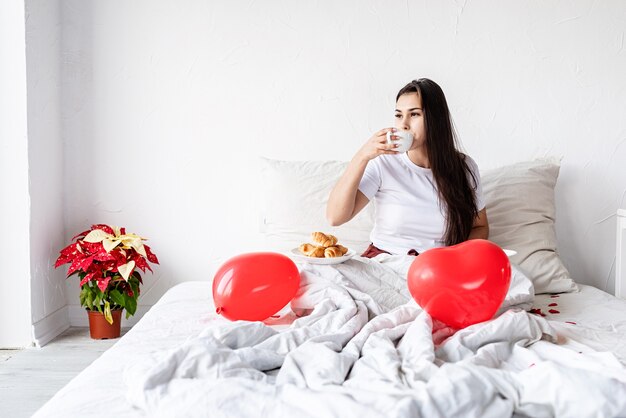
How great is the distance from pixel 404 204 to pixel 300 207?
15.9 inches

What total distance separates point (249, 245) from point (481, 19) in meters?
1.26

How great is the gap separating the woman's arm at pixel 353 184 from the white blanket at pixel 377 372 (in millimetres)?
523

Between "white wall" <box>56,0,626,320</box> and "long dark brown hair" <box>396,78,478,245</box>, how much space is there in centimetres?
54

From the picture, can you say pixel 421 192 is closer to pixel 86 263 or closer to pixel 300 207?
pixel 300 207

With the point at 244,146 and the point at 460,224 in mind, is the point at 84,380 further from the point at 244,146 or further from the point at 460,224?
the point at 244,146

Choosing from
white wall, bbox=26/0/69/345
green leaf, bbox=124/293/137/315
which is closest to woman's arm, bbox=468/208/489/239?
green leaf, bbox=124/293/137/315

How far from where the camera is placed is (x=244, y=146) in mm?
2814

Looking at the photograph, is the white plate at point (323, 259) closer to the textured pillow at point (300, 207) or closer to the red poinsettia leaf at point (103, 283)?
the textured pillow at point (300, 207)

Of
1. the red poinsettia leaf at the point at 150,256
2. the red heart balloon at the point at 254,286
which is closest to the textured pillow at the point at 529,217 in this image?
the red heart balloon at the point at 254,286

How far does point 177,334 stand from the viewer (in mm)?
1675

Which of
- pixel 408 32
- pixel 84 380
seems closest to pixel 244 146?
pixel 408 32

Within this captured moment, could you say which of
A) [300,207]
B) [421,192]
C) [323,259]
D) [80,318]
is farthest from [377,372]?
[80,318]

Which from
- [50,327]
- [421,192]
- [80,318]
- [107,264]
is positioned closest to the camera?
[421,192]

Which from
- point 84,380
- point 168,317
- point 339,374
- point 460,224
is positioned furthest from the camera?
point 460,224
